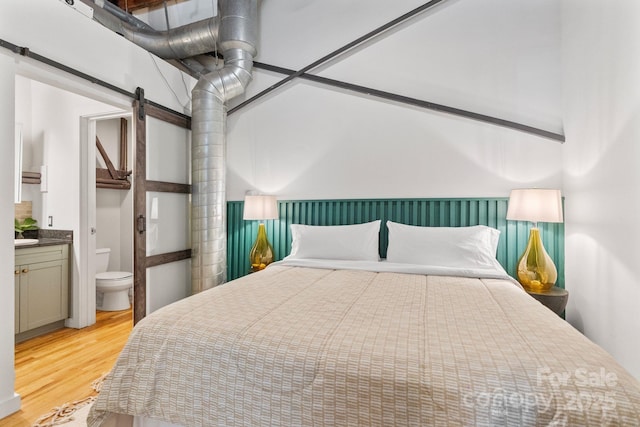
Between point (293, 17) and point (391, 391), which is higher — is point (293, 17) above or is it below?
above

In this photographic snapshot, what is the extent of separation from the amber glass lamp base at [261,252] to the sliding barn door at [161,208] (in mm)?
787

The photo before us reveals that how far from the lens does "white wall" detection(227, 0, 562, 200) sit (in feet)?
8.71

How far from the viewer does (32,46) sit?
195 cm

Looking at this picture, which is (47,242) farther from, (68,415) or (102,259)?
(68,415)

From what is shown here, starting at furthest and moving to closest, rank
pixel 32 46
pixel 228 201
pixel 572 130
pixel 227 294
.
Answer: pixel 228 201 < pixel 572 130 < pixel 32 46 < pixel 227 294

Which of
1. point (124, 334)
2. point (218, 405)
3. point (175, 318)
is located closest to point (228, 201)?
point (124, 334)

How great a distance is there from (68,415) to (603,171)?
138 inches

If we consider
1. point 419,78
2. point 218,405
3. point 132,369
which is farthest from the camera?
point 419,78

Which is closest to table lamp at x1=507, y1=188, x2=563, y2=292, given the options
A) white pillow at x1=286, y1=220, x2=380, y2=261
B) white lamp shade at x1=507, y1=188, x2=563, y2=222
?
white lamp shade at x1=507, y1=188, x2=563, y2=222

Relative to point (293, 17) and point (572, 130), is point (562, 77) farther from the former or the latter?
point (293, 17)

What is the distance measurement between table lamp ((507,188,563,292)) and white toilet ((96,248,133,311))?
12.6ft

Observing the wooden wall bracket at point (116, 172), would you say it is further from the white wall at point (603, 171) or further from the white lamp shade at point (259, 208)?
the white wall at point (603, 171)

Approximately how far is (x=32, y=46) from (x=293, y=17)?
224 centimetres

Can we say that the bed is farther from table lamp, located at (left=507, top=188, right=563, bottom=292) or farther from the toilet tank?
the toilet tank
